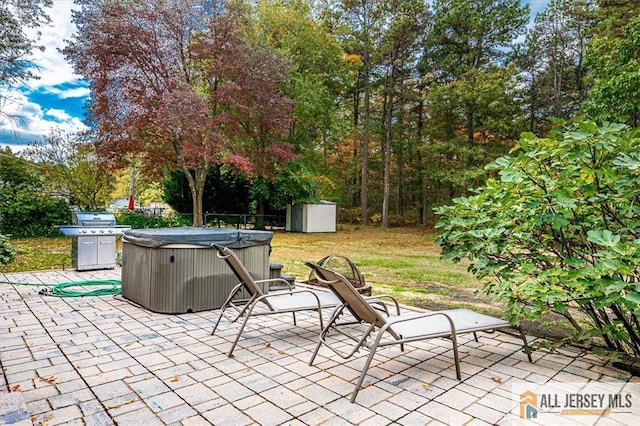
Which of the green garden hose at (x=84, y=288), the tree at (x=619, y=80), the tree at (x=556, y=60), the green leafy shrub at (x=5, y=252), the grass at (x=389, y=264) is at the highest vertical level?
the tree at (x=556, y=60)

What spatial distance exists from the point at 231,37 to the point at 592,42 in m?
10.6

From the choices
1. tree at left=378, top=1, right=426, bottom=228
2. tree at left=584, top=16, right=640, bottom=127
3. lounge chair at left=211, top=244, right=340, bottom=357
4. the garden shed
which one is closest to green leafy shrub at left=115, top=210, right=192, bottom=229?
the garden shed

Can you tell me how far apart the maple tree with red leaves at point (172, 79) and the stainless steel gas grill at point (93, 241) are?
228 inches

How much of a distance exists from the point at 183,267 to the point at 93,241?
351 cm

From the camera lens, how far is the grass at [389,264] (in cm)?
545

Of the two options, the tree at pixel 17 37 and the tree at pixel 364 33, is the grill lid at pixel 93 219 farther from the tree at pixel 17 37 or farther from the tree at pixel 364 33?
the tree at pixel 364 33

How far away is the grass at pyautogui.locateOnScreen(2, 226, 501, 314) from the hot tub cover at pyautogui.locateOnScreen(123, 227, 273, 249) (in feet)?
6.68

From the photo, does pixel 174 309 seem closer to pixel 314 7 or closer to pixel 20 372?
pixel 20 372

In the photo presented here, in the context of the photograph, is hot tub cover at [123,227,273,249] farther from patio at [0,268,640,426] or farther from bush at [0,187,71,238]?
bush at [0,187,71,238]

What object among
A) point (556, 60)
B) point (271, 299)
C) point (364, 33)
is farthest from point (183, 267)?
point (364, 33)

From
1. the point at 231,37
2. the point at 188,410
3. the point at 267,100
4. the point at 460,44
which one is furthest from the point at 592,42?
the point at 188,410

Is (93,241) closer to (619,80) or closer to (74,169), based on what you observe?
(74,169)

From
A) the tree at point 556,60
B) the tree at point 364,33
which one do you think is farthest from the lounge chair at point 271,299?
the tree at point 364,33

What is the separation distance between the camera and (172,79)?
12867mm
